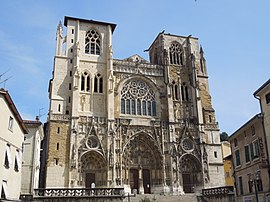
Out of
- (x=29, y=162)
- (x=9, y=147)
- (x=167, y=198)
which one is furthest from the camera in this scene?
(x=167, y=198)

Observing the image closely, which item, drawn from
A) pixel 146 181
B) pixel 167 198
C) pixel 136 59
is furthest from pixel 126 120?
pixel 167 198

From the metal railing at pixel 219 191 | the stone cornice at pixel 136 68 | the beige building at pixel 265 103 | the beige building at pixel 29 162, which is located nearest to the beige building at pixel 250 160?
the beige building at pixel 265 103

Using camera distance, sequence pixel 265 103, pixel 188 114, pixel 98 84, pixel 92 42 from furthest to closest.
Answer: pixel 92 42 → pixel 188 114 → pixel 98 84 → pixel 265 103

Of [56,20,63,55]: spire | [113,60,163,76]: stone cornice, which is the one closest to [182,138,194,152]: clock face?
[113,60,163,76]: stone cornice

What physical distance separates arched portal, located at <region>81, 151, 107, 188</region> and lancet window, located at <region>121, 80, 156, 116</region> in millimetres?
5947

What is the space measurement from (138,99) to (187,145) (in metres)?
7.31

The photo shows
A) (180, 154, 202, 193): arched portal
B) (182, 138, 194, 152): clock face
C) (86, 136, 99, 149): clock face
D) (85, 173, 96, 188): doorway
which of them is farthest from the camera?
(182, 138, 194, 152): clock face

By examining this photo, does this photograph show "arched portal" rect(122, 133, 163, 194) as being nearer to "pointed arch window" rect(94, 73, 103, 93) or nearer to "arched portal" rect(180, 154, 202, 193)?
"arched portal" rect(180, 154, 202, 193)

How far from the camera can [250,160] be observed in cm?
2142

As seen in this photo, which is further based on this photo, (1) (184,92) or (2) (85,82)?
(1) (184,92)

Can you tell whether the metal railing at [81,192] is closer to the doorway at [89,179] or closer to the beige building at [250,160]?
the doorway at [89,179]

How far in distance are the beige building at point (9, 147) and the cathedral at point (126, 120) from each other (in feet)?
38.7

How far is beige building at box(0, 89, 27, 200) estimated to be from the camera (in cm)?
1594

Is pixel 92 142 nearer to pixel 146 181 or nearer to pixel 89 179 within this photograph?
pixel 89 179
